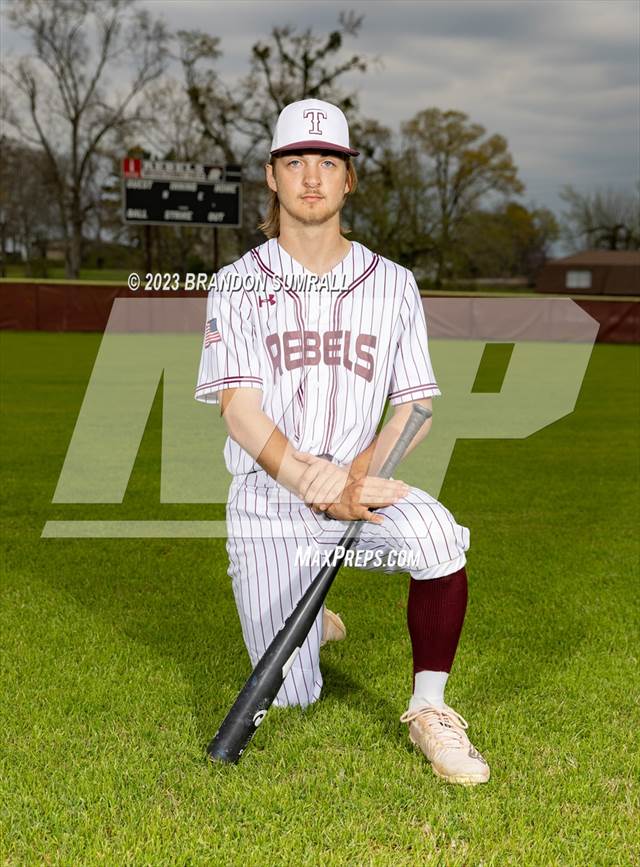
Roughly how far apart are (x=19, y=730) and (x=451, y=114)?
59649 mm

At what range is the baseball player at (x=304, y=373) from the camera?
327cm

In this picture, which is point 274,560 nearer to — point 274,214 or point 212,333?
point 212,333

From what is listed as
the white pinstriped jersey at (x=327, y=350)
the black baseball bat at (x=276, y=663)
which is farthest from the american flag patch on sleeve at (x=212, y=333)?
the black baseball bat at (x=276, y=663)

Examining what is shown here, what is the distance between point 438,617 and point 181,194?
99.1 ft

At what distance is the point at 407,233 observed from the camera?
52875 mm

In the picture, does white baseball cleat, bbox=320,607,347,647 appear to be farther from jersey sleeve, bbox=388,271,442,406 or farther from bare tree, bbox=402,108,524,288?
bare tree, bbox=402,108,524,288

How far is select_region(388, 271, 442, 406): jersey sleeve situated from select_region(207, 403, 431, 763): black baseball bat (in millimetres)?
278

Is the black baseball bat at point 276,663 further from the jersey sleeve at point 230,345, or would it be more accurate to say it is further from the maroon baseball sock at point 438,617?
the jersey sleeve at point 230,345

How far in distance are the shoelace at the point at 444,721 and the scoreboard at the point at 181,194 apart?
29.4 meters

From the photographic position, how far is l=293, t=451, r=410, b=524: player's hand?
10.00ft

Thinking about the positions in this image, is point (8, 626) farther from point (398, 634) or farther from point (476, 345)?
point (476, 345)

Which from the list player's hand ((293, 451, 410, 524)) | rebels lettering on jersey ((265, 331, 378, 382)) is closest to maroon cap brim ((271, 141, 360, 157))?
rebels lettering on jersey ((265, 331, 378, 382))

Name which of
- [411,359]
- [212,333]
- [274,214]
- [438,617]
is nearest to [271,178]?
[274,214]

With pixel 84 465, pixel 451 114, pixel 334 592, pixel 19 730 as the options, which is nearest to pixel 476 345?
pixel 84 465
